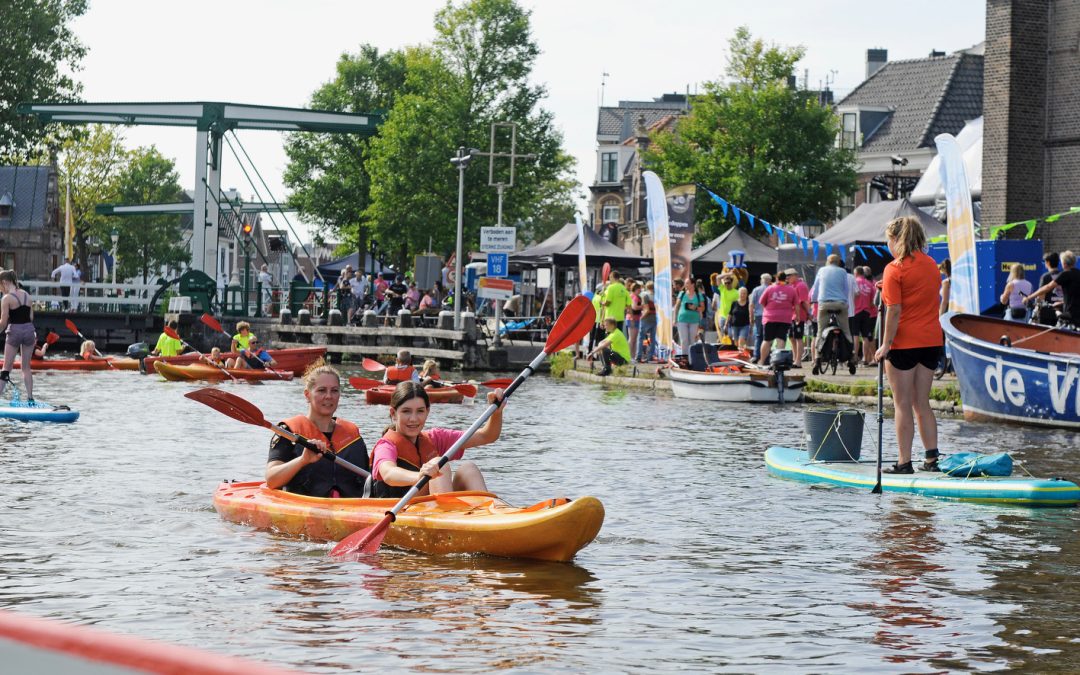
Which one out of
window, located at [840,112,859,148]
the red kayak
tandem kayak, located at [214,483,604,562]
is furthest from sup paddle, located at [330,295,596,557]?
window, located at [840,112,859,148]

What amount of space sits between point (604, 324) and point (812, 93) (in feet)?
89.1

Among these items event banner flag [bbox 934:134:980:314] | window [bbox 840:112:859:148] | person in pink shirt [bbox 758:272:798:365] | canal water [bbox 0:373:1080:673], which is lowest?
canal water [bbox 0:373:1080:673]

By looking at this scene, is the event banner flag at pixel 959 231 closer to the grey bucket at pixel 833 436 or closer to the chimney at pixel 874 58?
the grey bucket at pixel 833 436

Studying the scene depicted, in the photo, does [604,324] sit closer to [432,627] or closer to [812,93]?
[432,627]

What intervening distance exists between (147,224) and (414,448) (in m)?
79.6

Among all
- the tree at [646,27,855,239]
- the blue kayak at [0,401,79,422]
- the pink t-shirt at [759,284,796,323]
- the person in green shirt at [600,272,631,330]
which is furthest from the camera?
the tree at [646,27,855,239]

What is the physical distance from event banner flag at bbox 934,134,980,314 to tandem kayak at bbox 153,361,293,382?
14440mm

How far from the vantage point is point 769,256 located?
1455 inches

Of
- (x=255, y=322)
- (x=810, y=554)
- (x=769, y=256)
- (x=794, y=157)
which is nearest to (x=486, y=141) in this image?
(x=794, y=157)

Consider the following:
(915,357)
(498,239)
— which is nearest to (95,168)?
(498,239)

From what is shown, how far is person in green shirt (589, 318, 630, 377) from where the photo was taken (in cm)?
2784

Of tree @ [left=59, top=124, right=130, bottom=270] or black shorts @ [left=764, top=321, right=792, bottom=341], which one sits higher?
tree @ [left=59, top=124, right=130, bottom=270]

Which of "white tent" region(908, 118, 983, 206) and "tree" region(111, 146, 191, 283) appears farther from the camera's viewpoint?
"tree" region(111, 146, 191, 283)

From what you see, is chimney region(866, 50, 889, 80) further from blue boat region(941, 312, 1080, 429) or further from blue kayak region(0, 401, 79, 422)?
blue kayak region(0, 401, 79, 422)
